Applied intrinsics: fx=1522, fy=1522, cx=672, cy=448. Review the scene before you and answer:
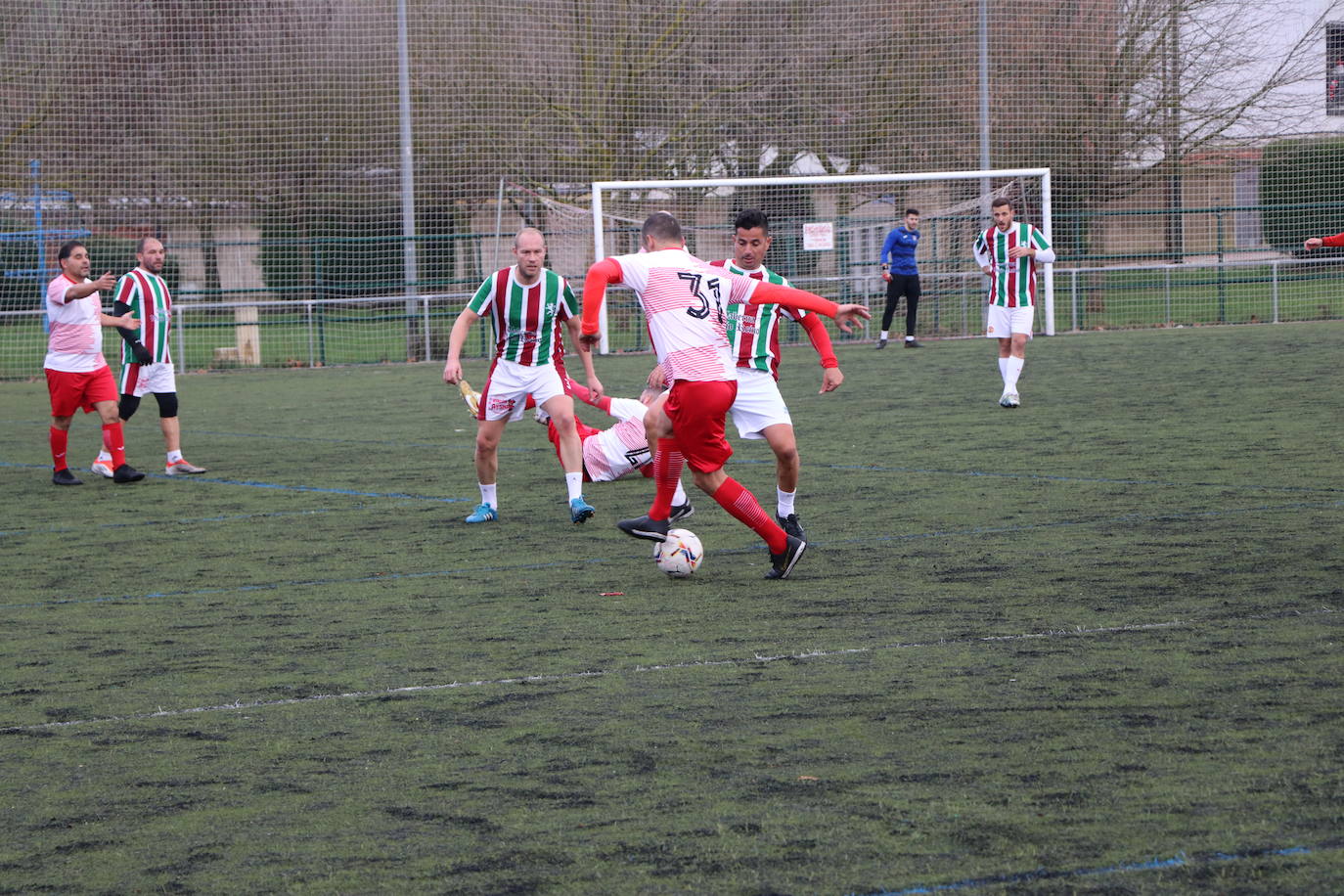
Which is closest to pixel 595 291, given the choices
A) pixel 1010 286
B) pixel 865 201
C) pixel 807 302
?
pixel 807 302

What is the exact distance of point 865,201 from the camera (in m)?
25.3

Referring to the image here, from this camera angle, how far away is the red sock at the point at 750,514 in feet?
21.0

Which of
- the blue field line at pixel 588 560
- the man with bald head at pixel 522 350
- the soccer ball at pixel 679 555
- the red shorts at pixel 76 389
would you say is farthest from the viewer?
the red shorts at pixel 76 389

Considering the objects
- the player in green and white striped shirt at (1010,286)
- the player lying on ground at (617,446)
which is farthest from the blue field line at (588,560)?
the player in green and white striped shirt at (1010,286)

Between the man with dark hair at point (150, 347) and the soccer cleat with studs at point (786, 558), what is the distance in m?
6.19

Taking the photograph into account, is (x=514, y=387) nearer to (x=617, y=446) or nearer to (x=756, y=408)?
(x=617, y=446)

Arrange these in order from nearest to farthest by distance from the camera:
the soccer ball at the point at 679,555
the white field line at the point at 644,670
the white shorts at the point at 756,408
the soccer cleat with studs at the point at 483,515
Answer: the white field line at the point at 644,670 → the soccer ball at the point at 679,555 → the white shorts at the point at 756,408 → the soccer cleat with studs at the point at 483,515

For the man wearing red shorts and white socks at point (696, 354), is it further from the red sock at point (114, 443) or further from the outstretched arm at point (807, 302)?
the red sock at point (114, 443)

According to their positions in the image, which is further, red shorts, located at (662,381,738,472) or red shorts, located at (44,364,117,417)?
red shorts, located at (44,364,117,417)

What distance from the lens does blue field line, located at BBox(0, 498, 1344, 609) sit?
6641 mm

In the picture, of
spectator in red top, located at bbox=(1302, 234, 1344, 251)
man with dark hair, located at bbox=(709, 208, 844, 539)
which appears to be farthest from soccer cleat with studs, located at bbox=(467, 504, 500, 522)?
spectator in red top, located at bbox=(1302, 234, 1344, 251)

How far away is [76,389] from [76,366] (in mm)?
173

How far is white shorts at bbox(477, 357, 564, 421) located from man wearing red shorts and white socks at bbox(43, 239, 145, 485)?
3590mm

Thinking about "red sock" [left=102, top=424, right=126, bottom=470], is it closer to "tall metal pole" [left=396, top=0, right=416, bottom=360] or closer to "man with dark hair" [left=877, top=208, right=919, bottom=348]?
"man with dark hair" [left=877, top=208, right=919, bottom=348]
